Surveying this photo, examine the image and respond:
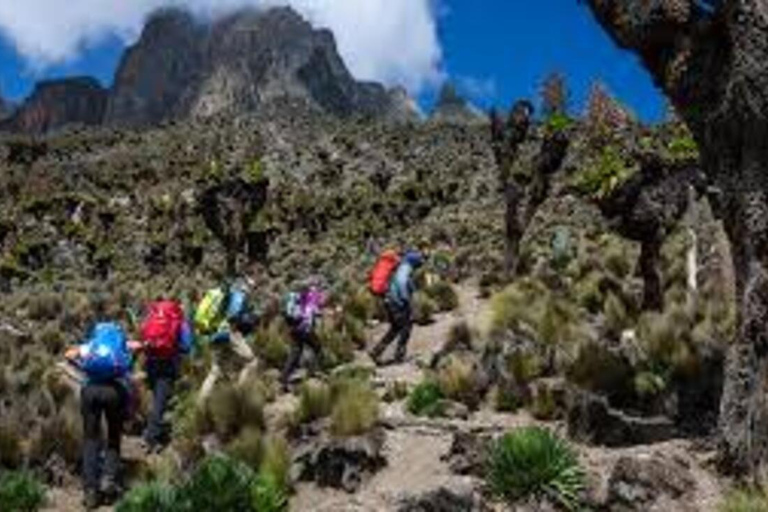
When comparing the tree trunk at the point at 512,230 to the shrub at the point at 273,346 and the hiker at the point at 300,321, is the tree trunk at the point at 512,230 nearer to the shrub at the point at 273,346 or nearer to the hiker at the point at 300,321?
the shrub at the point at 273,346

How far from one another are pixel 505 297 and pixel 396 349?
188cm

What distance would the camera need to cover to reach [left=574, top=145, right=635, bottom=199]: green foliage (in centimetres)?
2223

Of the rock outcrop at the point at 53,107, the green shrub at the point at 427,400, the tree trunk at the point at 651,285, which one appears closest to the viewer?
the green shrub at the point at 427,400

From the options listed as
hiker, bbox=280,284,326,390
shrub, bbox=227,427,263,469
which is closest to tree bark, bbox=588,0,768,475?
shrub, bbox=227,427,263,469

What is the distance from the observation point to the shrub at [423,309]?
26.9 m

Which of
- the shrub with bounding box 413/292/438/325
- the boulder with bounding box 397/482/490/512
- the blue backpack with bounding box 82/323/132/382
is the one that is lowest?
the boulder with bounding box 397/482/490/512

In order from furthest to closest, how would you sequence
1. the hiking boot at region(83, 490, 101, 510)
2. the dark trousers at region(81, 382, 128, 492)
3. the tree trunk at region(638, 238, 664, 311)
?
1. the tree trunk at region(638, 238, 664, 311)
2. the hiking boot at region(83, 490, 101, 510)
3. the dark trousers at region(81, 382, 128, 492)

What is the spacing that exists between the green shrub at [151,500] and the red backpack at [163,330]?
379 cm

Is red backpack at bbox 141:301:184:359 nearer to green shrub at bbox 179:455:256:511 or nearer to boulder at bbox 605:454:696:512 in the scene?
green shrub at bbox 179:455:256:511

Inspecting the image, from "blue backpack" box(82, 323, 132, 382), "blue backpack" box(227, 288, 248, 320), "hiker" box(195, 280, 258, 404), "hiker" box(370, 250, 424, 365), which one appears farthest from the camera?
"hiker" box(370, 250, 424, 365)

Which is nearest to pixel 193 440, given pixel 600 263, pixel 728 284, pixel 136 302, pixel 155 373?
pixel 155 373

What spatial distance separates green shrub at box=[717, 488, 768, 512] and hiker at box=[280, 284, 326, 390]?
9361 mm

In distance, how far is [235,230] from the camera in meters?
40.2

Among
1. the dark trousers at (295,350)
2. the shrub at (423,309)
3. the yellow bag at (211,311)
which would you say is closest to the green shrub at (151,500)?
the yellow bag at (211,311)
